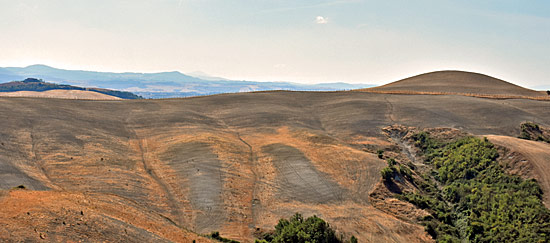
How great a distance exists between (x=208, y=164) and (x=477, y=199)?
2284 centimetres

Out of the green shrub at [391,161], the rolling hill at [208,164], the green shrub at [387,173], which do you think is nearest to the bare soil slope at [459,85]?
the rolling hill at [208,164]

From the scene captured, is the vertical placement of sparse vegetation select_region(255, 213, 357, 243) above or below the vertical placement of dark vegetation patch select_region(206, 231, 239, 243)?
above

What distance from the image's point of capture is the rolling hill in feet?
70.0

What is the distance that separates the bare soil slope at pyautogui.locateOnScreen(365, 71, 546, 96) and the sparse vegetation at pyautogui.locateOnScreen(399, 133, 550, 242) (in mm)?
49374

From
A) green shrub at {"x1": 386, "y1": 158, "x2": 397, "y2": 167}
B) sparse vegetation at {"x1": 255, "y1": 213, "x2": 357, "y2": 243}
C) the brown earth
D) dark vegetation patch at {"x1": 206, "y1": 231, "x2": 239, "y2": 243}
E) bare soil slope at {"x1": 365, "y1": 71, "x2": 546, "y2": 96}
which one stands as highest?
bare soil slope at {"x1": 365, "y1": 71, "x2": 546, "y2": 96}

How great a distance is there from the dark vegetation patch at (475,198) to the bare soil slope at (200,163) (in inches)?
126

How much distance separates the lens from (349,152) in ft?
132

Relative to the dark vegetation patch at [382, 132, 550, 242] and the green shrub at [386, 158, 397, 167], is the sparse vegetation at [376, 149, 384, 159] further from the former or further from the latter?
the dark vegetation patch at [382, 132, 550, 242]

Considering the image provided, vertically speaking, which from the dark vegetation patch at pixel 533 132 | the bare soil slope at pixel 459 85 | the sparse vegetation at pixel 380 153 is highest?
the bare soil slope at pixel 459 85

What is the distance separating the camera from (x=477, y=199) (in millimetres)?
30312

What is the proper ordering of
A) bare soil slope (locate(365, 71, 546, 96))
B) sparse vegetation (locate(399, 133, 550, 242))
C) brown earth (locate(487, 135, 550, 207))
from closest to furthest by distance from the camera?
1. sparse vegetation (locate(399, 133, 550, 242))
2. brown earth (locate(487, 135, 550, 207))
3. bare soil slope (locate(365, 71, 546, 96))

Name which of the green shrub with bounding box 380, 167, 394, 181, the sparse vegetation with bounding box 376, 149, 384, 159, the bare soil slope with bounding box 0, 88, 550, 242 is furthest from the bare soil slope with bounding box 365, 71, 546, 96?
the green shrub with bounding box 380, 167, 394, 181

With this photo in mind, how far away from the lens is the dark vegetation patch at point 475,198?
25.2 metres

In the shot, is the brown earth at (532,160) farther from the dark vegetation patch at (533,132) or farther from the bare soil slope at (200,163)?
the bare soil slope at (200,163)
